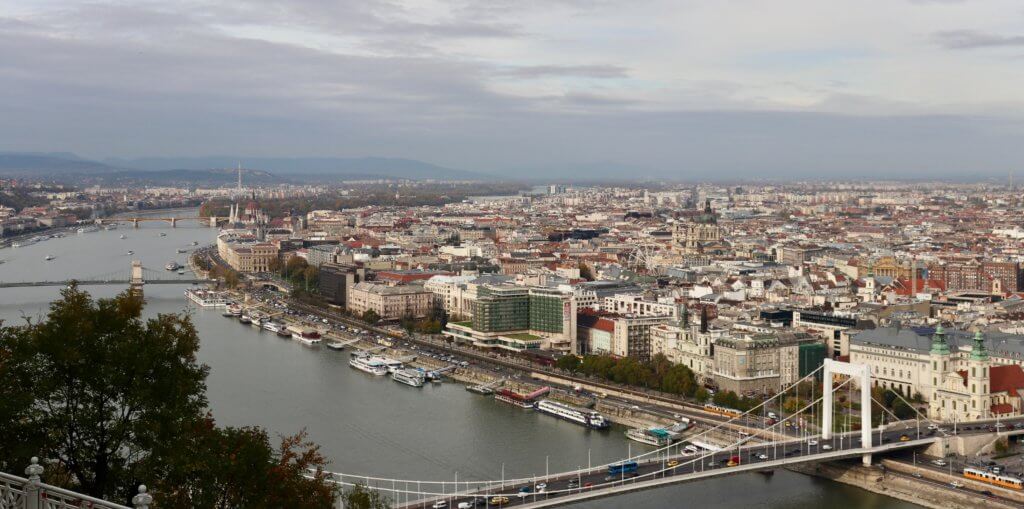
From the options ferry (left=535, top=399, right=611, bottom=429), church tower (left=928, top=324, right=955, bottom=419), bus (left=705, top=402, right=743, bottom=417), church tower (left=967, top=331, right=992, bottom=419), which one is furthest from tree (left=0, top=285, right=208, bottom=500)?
church tower (left=928, top=324, right=955, bottom=419)

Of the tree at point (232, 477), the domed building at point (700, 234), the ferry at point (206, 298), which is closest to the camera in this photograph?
the tree at point (232, 477)

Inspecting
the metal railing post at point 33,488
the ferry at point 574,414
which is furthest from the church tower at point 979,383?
the metal railing post at point 33,488

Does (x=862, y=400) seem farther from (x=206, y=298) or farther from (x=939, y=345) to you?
(x=206, y=298)

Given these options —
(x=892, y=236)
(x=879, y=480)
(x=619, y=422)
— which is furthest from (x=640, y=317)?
(x=892, y=236)

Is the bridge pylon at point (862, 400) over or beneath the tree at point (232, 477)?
beneath

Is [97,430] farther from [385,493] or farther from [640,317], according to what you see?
[640,317]

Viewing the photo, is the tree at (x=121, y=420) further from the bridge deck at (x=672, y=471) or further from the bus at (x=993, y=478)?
the bus at (x=993, y=478)

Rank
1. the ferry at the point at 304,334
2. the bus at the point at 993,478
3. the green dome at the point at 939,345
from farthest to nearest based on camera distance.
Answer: the ferry at the point at 304,334 → the green dome at the point at 939,345 → the bus at the point at 993,478

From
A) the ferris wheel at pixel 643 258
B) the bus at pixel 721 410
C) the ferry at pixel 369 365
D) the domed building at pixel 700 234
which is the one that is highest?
the domed building at pixel 700 234
